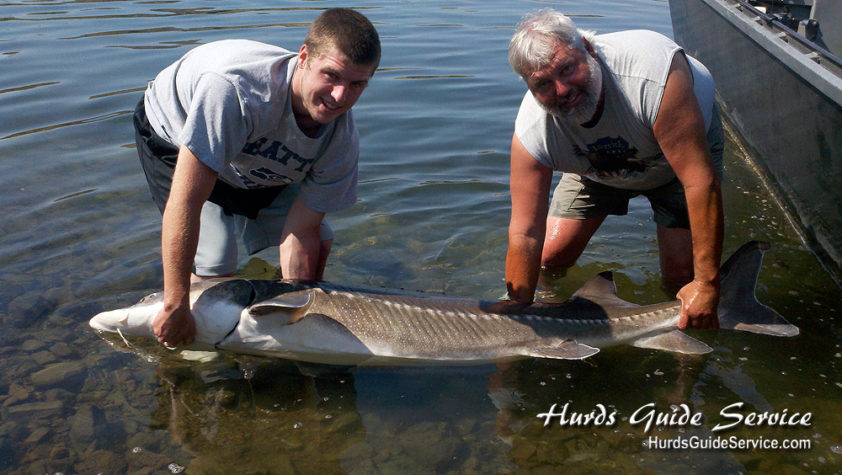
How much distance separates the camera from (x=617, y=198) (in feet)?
14.7

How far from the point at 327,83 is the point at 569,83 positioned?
1.05 meters

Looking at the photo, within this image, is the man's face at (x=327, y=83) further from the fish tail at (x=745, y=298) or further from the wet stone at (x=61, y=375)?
the fish tail at (x=745, y=298)

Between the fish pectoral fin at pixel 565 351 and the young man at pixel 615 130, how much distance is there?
359 millimetres

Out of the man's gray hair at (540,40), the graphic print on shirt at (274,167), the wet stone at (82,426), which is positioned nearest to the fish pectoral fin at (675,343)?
the man's gray hair at (540,40)

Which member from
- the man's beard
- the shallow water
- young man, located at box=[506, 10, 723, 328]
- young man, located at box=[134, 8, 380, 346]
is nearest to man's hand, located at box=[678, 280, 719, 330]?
young man, located at box=[506, 10, 723, 328]

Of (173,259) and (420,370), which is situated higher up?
(173,259)

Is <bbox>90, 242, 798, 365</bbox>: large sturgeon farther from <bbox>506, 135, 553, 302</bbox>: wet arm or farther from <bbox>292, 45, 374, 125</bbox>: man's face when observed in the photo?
<bbox>292, 45, 374, 125</bbox>: man's face

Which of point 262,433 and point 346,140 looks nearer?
point 262,433

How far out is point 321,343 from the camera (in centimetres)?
356

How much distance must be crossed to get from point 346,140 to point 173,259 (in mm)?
1090

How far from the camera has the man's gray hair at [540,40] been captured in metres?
3.22

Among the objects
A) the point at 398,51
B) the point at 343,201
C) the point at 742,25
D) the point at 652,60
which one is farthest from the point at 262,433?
the point at 398,51

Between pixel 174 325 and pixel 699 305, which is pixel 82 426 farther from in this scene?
pixel 699 305

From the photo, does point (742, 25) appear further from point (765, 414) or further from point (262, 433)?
point (262, 433)
